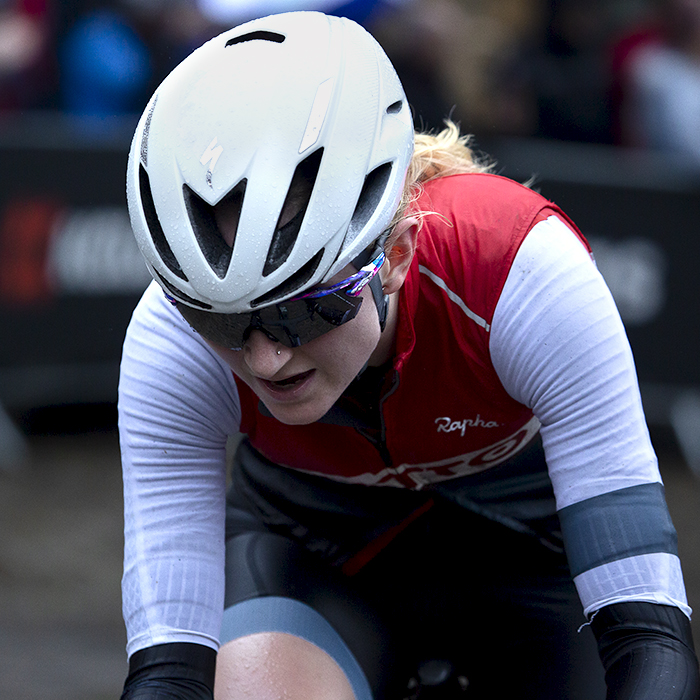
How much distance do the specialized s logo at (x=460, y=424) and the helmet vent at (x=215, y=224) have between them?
0.61 metres

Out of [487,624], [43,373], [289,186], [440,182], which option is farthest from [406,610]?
[43,373]

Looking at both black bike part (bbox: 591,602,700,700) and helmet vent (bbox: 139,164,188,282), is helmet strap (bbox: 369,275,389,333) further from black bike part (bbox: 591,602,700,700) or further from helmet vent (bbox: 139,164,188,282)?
black bike part (bbox: 591,602,700,700)

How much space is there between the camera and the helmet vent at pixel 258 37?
6.12 ft

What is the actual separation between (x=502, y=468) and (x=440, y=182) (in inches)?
25.8

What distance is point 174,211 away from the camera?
1786 mm

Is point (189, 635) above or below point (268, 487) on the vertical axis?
below

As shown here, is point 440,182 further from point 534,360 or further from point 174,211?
point 174,211

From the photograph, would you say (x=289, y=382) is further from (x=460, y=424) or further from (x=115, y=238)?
(x=115, y=238)

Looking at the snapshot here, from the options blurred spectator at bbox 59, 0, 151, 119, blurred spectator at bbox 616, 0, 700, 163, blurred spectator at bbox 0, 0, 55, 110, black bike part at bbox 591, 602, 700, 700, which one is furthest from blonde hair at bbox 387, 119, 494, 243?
blurred spectator at bbox 0, 0, 55, 110

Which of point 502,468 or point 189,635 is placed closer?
point 189,635

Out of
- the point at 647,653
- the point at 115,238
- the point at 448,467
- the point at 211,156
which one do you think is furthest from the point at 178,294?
the point at 115,238

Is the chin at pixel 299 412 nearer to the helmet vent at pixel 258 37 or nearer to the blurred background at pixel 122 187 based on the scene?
the helmet vent at pixel 258 37

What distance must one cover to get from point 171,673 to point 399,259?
0.85 metres

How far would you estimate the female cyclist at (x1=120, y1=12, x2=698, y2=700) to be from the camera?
177 cm
